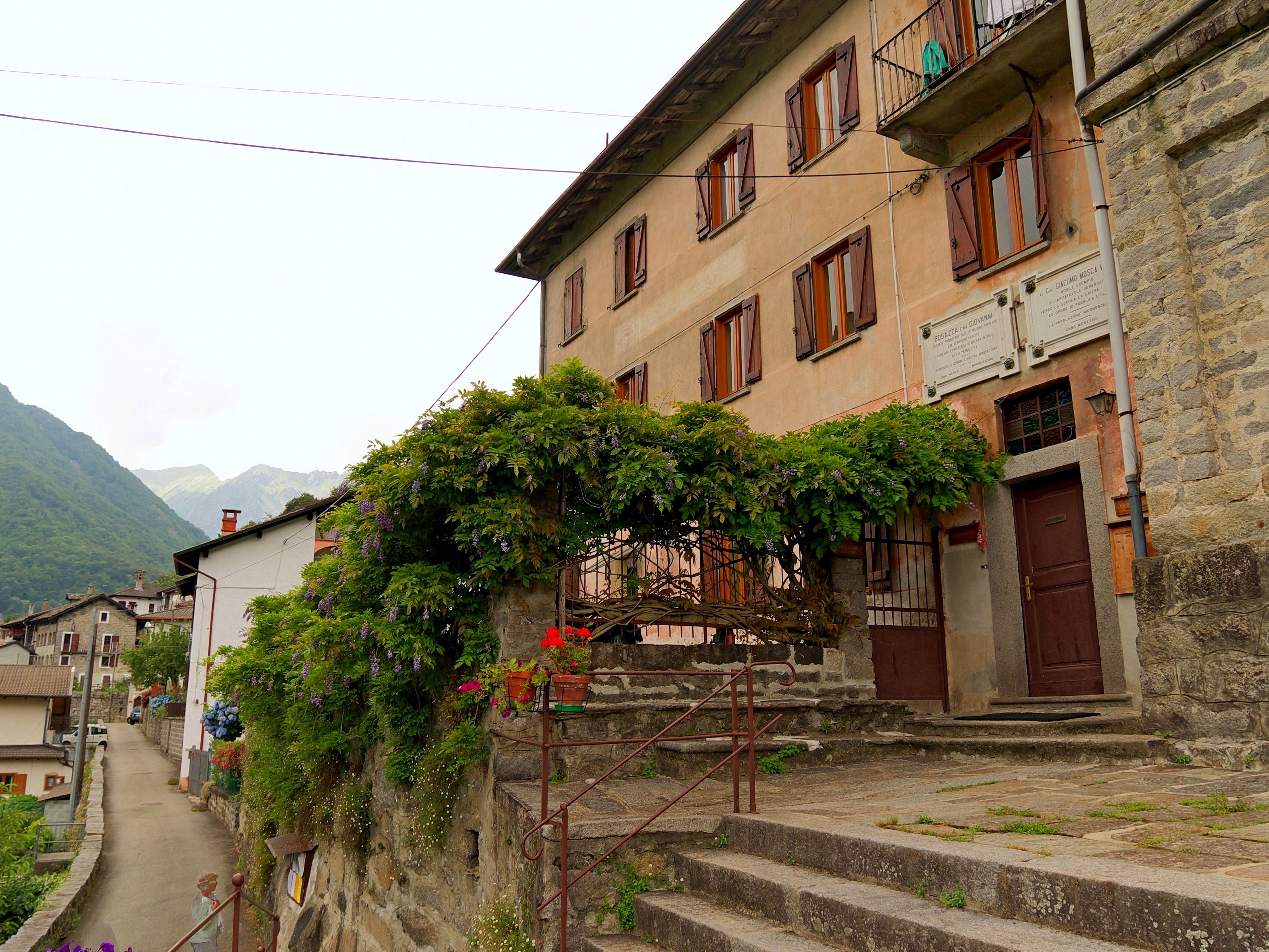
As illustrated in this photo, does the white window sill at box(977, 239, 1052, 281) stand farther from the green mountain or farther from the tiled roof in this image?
the green mountain

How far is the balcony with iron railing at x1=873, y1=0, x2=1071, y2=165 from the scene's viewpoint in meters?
8.92

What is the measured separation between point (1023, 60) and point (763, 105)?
200 inches

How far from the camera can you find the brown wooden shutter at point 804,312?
12.2 meters

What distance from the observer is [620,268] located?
17078 millimetres

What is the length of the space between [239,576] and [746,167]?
23253 mm

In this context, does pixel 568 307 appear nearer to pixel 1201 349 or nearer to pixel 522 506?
pixel 522 506

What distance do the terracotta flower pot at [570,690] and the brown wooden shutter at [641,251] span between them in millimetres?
10886

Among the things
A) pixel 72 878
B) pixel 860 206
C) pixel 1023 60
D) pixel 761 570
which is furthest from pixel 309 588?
pixel 72 878

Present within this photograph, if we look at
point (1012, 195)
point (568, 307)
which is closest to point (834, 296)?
point (1012, 195)

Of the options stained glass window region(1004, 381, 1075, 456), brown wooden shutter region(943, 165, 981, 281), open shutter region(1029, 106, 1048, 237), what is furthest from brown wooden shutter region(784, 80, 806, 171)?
stained glass window region(1004, 381, 1075, 456)

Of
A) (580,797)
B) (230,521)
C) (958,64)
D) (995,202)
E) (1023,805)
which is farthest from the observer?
(230,521)

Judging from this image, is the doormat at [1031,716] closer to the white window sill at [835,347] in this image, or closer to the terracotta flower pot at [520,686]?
the terracotta flower pot at [520,686]

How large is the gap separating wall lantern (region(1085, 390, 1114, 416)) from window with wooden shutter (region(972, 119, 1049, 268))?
1.68 metres

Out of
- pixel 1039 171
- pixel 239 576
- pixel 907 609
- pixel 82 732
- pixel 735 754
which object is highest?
pixel 1039 171
